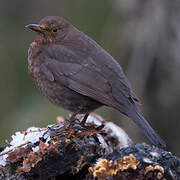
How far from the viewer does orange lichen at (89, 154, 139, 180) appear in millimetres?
3377

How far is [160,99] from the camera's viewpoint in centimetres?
707

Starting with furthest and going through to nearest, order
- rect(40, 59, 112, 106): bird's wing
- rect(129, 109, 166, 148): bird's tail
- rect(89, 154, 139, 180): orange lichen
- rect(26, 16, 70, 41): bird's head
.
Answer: rect(26, 16, 70, 41): bird's head → rect(40, 59, 112, 106): bird's wing → rect(129, 109, 166, 148): bird's tail → rect(89, 154, 139, 180): orange lichen

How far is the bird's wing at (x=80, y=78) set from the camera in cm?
482

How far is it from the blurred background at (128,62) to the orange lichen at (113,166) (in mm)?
3195

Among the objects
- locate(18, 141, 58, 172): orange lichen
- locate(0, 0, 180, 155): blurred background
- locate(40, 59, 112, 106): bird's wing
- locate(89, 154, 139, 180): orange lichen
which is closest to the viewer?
locate(89, 154, 139, 180): orange lichen

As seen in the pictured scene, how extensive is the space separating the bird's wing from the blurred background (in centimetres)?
170

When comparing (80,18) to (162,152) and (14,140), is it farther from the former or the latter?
(162,152)

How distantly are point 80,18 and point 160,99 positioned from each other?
2.21 m

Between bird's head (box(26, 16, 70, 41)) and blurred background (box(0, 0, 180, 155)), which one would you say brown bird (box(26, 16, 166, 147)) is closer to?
bird's head (box(26, 16, 70, 41))

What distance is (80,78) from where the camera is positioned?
4977 mm

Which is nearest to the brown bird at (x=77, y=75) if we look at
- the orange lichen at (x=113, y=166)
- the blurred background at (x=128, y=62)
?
the orange lichen at (x=113, y=166)

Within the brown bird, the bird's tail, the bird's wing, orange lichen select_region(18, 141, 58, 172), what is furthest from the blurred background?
orange lichen select_region(18, 141, 58, 172)

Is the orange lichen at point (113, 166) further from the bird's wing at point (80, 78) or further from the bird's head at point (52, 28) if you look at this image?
the bird's head at point (52, 28)

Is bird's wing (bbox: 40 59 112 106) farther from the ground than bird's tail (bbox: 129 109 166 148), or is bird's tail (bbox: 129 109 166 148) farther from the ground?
bird's wing (bbox: 40 59 112 106)
